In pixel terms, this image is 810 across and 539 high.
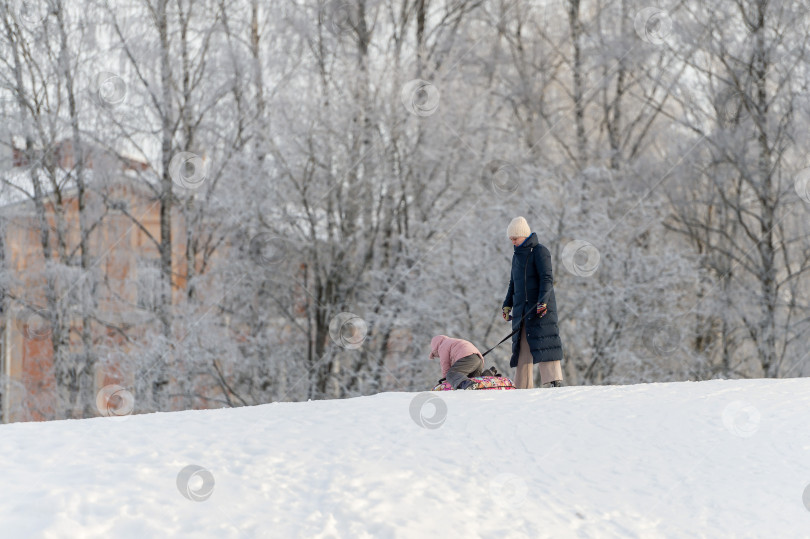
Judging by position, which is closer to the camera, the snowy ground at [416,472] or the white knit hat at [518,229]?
the snowy ground at [416,472]

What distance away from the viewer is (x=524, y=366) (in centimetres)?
826

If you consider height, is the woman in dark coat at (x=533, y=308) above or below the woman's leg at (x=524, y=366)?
above

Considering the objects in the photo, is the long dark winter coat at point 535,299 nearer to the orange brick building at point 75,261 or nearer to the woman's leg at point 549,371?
the woman's leg at point 549,371

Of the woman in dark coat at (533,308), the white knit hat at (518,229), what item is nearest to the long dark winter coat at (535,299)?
the woman in dark coat at (533,308)

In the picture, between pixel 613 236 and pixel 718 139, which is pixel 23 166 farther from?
pixel 718 139

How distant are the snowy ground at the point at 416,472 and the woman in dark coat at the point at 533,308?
1.25 m

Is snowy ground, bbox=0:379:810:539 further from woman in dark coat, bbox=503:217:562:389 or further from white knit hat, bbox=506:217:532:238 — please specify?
white knit hat, bbox=506:217:532:238

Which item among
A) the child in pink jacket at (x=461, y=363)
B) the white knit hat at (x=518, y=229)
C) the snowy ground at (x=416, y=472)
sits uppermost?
the white knit hat at (x=518, y=229)

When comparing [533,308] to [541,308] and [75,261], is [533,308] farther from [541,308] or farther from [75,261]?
[75,261]

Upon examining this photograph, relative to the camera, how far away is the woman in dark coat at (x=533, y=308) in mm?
7891

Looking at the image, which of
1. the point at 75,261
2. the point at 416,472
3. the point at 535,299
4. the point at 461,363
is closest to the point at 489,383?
the point at 461,363

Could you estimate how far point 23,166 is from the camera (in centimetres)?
1884

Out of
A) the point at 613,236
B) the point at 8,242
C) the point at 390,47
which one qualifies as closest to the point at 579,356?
the point at 613,236

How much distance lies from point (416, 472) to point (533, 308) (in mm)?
3358
